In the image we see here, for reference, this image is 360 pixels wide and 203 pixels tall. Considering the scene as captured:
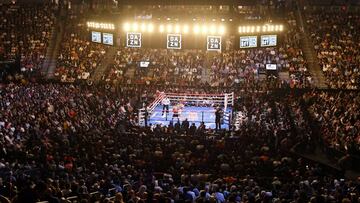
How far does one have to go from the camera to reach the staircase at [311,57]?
3759 centimetres

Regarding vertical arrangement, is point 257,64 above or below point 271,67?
above

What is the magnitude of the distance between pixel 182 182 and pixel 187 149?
4.60 metres

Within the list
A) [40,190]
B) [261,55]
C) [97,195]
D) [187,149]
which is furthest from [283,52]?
[40,190]

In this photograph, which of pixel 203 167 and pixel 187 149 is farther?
pixel 187 149

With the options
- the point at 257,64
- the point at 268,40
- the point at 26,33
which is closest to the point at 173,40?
the point at 268,40

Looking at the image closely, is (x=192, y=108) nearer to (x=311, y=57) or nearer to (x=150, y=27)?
(x=150, y=27)

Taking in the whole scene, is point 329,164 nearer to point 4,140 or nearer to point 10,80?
point 4,140

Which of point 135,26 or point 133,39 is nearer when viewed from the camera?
point 135,26

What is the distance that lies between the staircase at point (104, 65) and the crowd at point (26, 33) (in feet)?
14.2

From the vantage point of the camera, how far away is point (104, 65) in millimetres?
40969

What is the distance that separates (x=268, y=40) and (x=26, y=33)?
23407 mm

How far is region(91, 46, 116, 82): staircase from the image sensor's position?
3961 cm

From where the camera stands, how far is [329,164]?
70.6ft

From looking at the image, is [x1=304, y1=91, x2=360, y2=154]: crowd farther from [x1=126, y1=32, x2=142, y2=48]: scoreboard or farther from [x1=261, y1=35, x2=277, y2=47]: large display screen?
[x1=126, y1=32, x2=142, y2=48]: scoreboard
